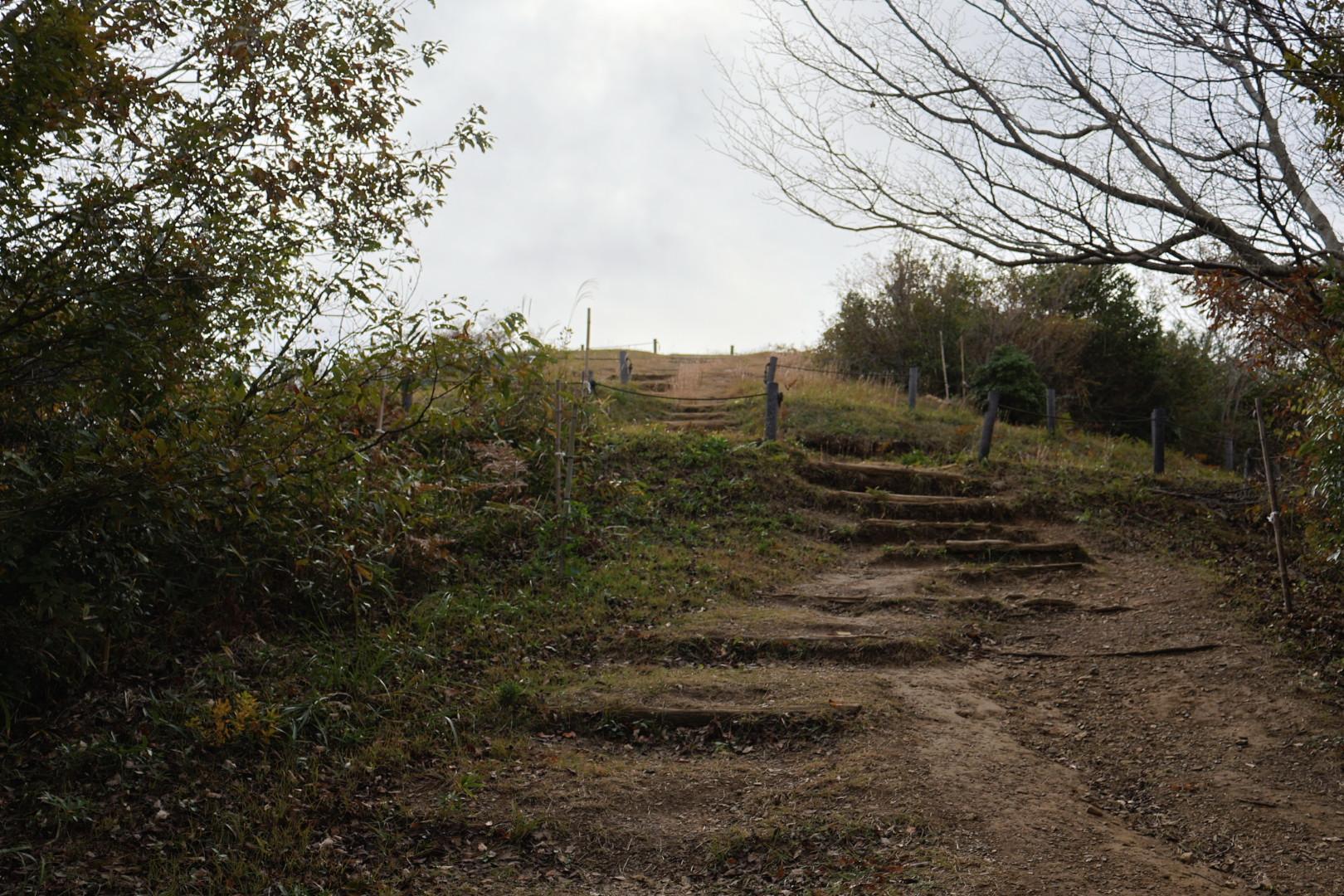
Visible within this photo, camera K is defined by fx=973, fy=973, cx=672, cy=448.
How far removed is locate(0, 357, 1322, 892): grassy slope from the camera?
4129 mm

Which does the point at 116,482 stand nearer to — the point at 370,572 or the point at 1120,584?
the point at 370,572

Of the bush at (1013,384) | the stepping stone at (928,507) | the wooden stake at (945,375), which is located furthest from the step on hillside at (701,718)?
the bush at (1013,384)

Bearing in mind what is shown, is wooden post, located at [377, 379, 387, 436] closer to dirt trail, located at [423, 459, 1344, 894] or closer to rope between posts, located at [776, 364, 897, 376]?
dirt trail, located at [423, 459, 1344, 894]

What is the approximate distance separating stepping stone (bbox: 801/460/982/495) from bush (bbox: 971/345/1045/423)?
5.93 meters

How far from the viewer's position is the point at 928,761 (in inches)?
207

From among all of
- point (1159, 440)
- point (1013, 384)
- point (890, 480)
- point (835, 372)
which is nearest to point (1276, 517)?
point (890, 480)

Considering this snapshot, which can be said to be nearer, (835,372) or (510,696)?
Answer: (510,696)

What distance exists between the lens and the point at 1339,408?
6.11 metres

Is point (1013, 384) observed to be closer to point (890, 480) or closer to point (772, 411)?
point (890, 480)

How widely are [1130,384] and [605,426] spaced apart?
14.3m

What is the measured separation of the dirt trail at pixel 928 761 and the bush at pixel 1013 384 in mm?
9207

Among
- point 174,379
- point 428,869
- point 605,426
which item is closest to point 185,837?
point 428,869

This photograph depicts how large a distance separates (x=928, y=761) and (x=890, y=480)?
6850 millimetres

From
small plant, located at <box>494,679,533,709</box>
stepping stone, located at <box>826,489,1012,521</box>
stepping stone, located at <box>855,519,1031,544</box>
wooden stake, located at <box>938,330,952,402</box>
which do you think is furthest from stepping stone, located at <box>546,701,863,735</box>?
wooden stake, located at <box>938,330,952,402</box>
